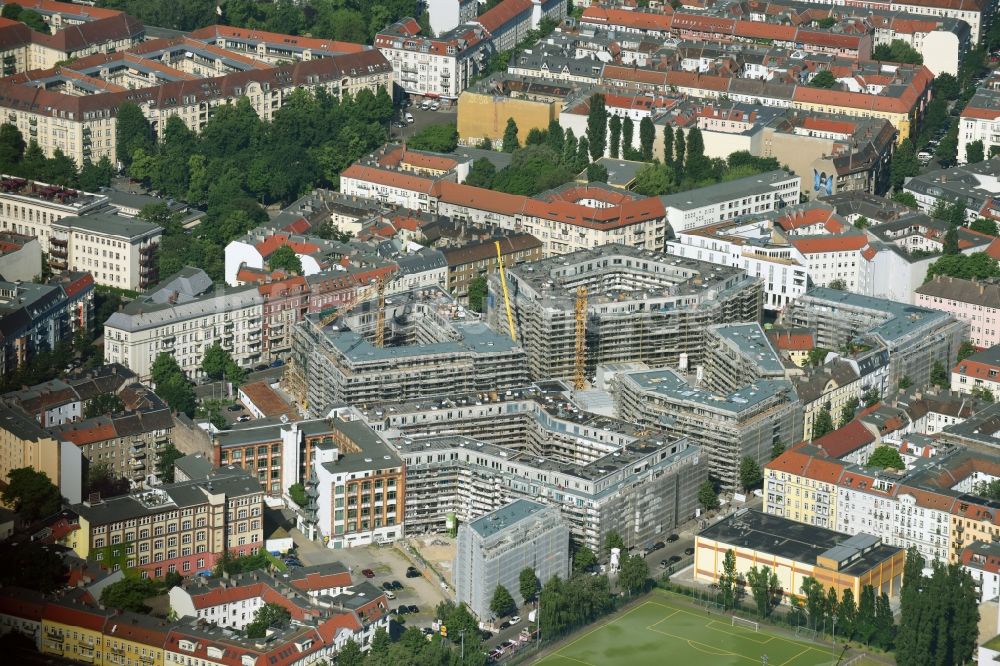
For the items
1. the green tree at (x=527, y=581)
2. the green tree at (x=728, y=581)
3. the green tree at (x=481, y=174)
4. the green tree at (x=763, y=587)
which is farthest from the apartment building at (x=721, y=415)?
the green tree at (x=481, y=174)

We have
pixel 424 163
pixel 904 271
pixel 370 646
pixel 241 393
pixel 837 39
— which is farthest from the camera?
pixel 837 39

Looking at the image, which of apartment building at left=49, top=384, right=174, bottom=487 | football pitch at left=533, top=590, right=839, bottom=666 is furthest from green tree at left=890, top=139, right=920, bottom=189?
apartment building at left=49, top=384, right=174, bottom=487

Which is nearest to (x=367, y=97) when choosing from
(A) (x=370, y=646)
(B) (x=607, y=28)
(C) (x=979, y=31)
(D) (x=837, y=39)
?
(B) (x=607, y=28)

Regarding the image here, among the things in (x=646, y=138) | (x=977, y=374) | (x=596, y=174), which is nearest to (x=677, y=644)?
(x=977, y=374)

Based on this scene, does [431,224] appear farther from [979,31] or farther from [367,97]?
[979,31]

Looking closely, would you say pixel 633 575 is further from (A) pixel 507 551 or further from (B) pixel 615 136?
(B) pixel 615 136

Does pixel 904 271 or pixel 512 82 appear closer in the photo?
pixel 904 271
